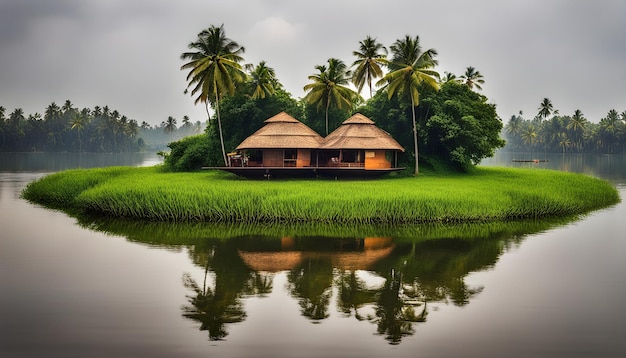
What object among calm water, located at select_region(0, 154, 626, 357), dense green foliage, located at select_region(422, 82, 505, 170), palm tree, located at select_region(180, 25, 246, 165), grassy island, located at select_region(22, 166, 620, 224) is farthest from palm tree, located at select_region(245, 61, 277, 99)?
calm water, located at select_region(0, 154, 626, 357)

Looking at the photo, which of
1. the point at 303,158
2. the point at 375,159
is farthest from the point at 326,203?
the point at 303,158

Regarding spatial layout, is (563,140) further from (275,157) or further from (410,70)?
(275,157)

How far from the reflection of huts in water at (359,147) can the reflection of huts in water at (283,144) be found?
1.28 m

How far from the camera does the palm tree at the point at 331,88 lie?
41.6 meters

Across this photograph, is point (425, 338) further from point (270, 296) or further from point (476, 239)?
point (476, 239)

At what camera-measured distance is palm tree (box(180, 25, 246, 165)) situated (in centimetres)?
3894

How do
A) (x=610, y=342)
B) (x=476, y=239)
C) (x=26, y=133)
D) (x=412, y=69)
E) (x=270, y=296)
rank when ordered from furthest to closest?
(x=26, y=133), (x=412, y=69), (x=476, y=239), (x=270, y=296), (x=610, y=342)

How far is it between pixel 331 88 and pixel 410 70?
6.36 metres

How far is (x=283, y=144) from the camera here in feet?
123

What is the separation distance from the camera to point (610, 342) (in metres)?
10.1

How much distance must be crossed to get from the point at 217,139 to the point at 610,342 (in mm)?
38600

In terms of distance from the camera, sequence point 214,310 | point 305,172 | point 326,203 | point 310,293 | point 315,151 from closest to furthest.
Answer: point 214,310 < point 310,293 < point 326,203 < point 305,172 < point 315,151

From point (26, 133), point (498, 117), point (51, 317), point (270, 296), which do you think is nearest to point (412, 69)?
point (498, 117)

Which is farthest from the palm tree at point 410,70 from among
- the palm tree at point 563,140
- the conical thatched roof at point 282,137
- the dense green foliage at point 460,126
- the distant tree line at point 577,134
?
the palm tree at point 563,140
